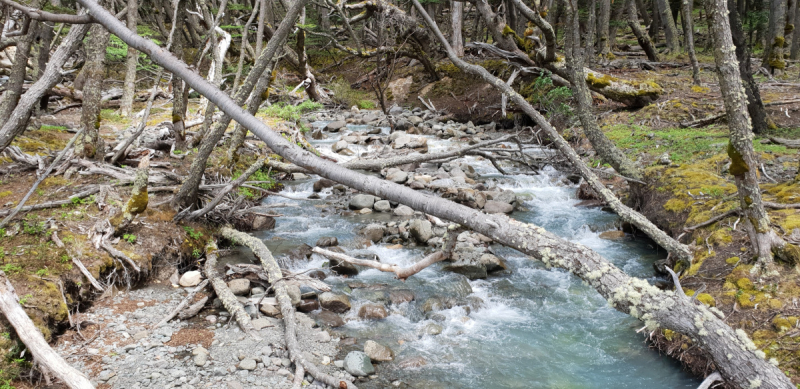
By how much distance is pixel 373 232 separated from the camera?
7789mm

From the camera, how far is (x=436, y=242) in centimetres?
754

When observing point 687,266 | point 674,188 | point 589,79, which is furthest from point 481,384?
point 589,79

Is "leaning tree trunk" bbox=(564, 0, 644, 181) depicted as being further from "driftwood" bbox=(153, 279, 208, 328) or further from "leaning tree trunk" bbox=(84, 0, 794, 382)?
"driftwood" bbox=(153, 279, 208, 328)

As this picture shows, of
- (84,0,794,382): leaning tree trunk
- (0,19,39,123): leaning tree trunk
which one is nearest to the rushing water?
(84,0,794,382): leaning tree trunk

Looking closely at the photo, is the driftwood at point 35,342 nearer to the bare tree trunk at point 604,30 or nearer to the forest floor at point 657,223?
the forest floor at point 657,223

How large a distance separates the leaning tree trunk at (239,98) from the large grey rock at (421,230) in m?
3.43

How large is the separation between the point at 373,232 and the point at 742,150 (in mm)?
5280

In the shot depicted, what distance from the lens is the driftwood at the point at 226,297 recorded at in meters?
4.66

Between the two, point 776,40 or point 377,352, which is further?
point 776,40

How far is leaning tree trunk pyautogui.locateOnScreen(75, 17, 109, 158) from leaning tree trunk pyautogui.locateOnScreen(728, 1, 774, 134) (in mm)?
8733

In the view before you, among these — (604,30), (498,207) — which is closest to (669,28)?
(604,30)

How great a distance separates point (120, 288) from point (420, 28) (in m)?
15.3

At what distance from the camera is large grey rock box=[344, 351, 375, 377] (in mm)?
4364

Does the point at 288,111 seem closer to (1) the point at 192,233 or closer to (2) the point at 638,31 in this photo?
(1) the point at 192,233
